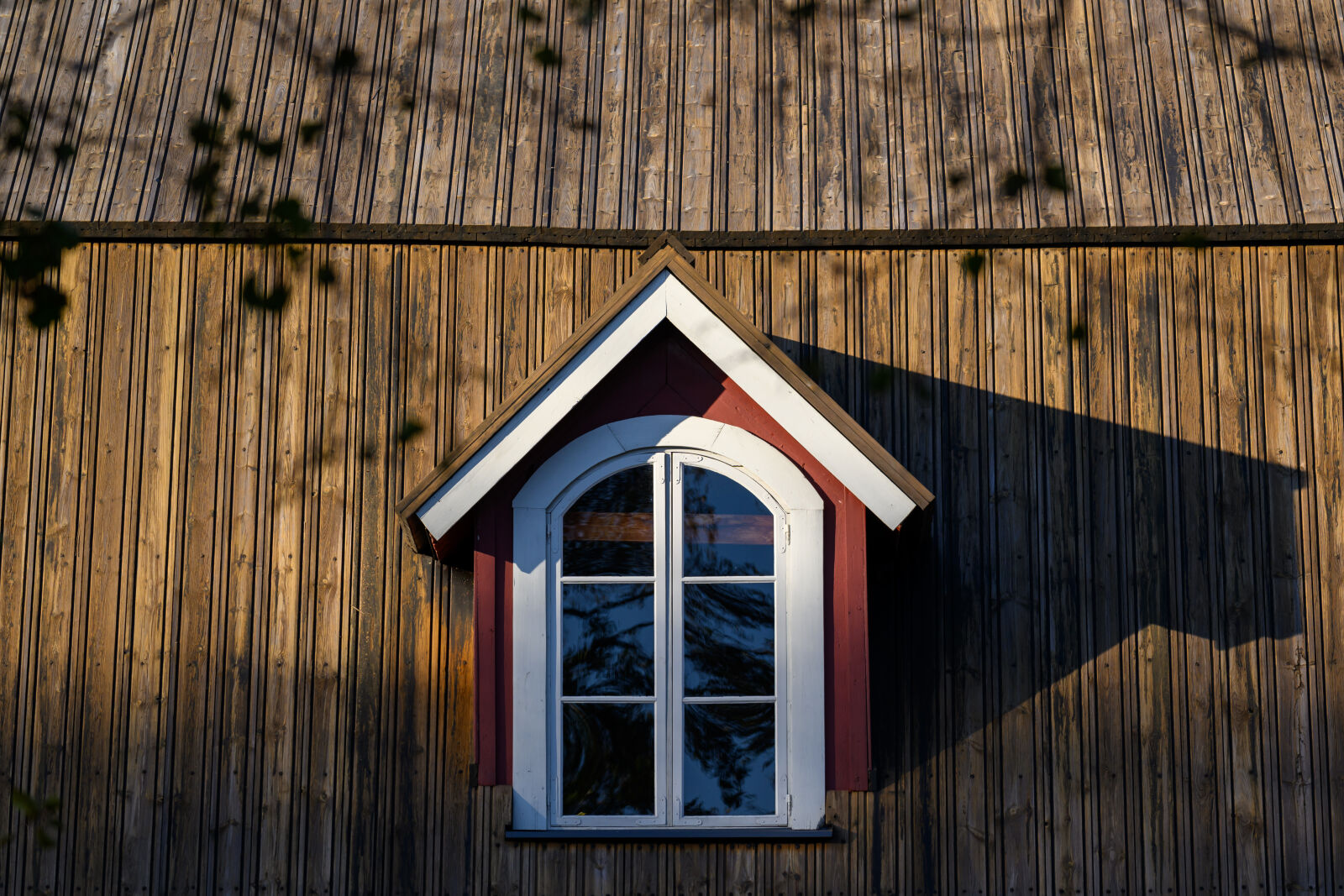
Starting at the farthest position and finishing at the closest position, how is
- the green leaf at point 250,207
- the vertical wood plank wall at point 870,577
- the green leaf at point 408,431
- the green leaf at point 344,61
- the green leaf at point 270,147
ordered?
Result: the green leaf at point 344,61, the green leaf at point 270,147, the green leaf at point 250,207, the green leaf at point 408,431, the vertical wood plank wall at point 870,577

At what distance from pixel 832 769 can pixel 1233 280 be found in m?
3.02

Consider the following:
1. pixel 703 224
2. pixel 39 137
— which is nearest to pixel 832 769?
pixel 703 224

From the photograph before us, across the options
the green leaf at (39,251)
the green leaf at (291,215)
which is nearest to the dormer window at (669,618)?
the green leaf at (291,215)

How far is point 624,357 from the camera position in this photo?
470 cm

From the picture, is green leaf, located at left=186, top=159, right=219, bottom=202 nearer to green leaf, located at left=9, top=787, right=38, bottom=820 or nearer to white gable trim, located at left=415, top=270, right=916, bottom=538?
white gable trim, located at left=415, top=270, right=916, bottom=538

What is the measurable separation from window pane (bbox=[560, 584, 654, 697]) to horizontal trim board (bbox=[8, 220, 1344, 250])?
1.73 m

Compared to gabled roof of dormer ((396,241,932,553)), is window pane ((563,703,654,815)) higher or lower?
lower

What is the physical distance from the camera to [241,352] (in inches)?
218

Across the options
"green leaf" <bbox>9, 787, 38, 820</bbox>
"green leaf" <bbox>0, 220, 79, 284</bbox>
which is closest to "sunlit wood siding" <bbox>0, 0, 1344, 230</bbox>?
"green leaf" <bbox>0, 220, 79, 284</bbox>

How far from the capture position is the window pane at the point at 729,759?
488cm

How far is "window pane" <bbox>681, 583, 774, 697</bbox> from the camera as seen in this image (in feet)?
16.0

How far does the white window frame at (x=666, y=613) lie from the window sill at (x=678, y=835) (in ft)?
0.08

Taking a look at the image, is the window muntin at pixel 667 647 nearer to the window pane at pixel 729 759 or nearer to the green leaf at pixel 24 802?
the window pane at pixel 729 759

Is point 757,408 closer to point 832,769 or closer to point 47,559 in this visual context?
point 832,769
